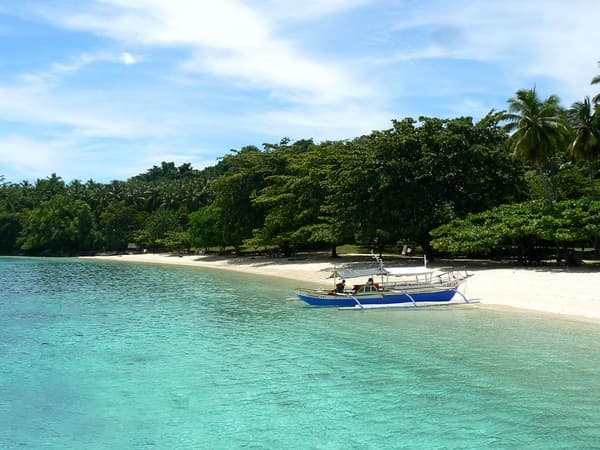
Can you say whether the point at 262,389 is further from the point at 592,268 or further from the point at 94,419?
the point at 592,268

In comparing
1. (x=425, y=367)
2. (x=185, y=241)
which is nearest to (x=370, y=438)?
(x=425, y=367)

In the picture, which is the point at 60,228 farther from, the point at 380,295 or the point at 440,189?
the point at 380,295

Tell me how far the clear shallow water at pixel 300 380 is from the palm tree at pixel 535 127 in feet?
58.0

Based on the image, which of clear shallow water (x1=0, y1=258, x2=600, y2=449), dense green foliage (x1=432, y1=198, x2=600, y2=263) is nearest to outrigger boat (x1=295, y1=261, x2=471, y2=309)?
clear shallow water (x1=0, y1=258, x2=600, y2=449)

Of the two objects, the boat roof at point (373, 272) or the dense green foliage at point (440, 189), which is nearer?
the boat roof at point (373, 272)

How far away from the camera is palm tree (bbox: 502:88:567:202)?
125ft

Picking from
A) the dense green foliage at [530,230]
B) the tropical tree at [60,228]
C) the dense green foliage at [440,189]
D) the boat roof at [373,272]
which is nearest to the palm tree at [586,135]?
the dense green foliage at [440,189]

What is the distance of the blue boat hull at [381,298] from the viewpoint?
26906mm

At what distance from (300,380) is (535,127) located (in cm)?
3077

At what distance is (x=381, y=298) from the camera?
26.8 metres

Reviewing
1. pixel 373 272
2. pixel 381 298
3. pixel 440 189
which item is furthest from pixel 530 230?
pixel 381 298

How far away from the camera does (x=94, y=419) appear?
12305 mm

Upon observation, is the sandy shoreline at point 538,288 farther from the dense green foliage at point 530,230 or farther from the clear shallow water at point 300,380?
the dense green foliage at point 530,230

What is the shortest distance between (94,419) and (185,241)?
6908 cm
